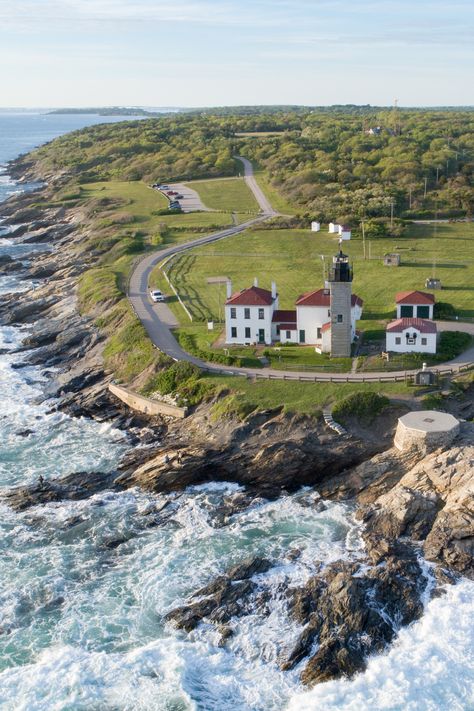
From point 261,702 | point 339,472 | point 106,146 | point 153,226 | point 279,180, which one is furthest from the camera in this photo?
point 106,146

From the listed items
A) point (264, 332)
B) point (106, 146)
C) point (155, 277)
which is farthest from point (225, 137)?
point (264, 332)

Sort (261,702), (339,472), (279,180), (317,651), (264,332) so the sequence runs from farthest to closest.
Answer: (279,180), (264,332), (339,472), (317,651), (261,702)

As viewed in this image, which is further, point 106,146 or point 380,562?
point 106,146

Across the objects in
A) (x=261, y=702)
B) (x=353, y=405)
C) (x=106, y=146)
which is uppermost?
(x=106, y=146)

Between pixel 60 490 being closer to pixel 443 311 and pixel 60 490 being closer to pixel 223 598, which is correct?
pixel 223 598

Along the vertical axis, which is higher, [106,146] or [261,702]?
[106,146]

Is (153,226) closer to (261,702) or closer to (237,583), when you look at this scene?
(237,583)

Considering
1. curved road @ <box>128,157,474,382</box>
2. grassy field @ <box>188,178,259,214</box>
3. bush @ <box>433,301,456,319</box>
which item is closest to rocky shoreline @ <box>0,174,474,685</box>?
curved road @ <box>128,157,474,382</box>

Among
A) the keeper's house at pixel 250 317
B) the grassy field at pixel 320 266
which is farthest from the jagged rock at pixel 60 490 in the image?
the grassy field at pixel 320 266
